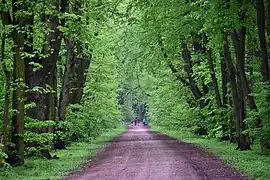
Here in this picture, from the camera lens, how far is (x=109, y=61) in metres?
37.5

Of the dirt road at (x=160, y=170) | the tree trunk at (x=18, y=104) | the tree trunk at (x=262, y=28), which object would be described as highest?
the tree trunk at (x=262, y=28)

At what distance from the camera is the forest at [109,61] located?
15.4 meters

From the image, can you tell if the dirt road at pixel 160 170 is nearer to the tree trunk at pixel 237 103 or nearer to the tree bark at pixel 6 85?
the tree bark at pixel 6 85

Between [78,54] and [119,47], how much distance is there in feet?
25.9

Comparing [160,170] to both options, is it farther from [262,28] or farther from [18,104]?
[262,28]

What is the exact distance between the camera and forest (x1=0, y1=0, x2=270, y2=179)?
15.4 meters

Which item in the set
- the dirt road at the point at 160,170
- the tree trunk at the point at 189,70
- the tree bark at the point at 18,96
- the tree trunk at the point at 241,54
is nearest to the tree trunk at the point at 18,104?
the tree bark at the point at 18,96

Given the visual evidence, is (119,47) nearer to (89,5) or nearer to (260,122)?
(89,5)

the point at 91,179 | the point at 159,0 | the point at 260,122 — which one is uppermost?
the point at 159,0

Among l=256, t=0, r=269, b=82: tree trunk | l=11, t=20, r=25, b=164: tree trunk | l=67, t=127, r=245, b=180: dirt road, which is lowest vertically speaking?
l=67, t=127, r=245, b=180: dirt road

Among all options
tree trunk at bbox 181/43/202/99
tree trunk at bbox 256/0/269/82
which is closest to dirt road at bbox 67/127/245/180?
tree trunk at bbox 256/0/269/82

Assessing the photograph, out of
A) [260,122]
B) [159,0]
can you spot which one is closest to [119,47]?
[159,0]

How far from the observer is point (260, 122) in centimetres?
1830

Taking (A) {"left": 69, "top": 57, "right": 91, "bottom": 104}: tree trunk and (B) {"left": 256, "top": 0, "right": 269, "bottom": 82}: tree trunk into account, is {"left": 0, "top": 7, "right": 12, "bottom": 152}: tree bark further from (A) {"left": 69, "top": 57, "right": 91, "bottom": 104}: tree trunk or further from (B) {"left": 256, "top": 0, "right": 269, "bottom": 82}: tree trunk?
(A) {"left": 69, "top": 57, "right": 91, "bottom": 104}: tree trunk
